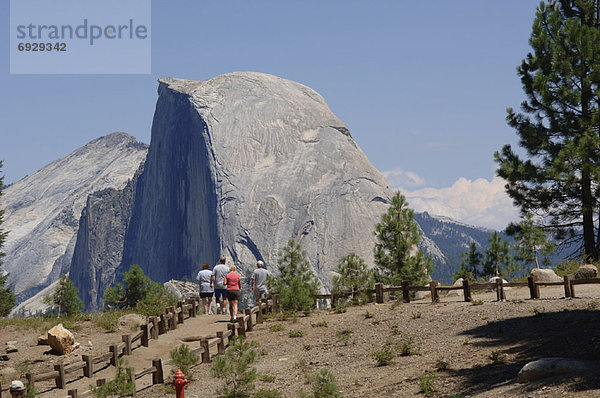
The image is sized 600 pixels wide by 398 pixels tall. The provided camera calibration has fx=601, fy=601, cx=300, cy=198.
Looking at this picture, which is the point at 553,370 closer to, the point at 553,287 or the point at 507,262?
the point at 553,287

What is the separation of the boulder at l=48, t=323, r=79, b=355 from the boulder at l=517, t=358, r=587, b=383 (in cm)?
1418

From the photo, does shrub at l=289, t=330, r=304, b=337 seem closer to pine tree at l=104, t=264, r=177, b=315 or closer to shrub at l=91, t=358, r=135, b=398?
shrub at l=91, t=358, r=135, b=398

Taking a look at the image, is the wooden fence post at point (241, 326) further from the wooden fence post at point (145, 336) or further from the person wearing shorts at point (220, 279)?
the person wearing shorts at point (220, 279)

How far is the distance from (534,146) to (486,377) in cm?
1637

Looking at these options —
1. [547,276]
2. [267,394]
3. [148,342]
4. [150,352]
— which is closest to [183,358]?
[267,394]

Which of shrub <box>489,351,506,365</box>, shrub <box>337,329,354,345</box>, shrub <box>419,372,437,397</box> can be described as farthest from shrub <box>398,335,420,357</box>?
shrub <box>419,372,437,397</box>

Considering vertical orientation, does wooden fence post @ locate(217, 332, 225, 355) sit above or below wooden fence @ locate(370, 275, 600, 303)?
below

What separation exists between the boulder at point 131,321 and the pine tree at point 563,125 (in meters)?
16.6

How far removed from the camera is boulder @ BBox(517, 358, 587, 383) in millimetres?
10484

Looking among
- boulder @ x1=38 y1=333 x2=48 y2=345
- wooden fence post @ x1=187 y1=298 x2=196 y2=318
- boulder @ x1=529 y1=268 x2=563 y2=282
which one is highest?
boulder @ x1=529 y1=268 x2=563 y2=282

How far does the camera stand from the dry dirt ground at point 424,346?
38.6 feet

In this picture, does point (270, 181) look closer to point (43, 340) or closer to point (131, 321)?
point (131, 321)

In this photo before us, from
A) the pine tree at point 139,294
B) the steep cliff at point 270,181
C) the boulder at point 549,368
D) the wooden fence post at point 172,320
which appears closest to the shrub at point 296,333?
the wooden fence post at point 172,320

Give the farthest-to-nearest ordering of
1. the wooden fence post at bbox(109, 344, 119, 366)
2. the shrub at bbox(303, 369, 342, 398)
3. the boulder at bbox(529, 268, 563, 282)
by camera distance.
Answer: the boulder at bbox(529, 268, 563, 282) → the wooden fence post at bbox(109, 344, 119, 366) → the shrub at bbox(303, 369, 342, 398)
